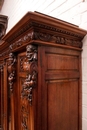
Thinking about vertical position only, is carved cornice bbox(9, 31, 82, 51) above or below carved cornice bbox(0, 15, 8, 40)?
below

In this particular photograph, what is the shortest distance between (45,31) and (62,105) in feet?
1.66

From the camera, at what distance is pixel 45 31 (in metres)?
0.73

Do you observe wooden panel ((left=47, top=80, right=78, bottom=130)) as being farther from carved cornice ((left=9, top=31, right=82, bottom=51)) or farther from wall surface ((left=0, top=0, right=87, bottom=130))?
carved cornice ((left=9, top=31, right=82, bottom=51))

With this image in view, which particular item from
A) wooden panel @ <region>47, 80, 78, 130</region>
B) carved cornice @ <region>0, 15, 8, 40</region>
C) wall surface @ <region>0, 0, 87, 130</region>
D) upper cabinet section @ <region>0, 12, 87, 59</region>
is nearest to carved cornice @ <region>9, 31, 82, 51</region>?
upper cabinet section @ <region>0, 12, 87, 59</region>

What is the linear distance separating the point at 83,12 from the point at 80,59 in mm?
373

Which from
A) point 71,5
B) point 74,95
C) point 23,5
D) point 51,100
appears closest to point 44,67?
point 51,100

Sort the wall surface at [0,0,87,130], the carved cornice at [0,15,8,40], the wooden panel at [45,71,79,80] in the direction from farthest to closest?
1. the carved cornice at [0,15,8,40]
2. the wall surface at [0,0,87,130]
3. the wooden panel at [45,71,79,80]

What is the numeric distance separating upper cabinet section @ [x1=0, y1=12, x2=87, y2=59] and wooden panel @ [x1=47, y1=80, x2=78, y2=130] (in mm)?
279

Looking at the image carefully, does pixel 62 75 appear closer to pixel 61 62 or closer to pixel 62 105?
pixel 61 62

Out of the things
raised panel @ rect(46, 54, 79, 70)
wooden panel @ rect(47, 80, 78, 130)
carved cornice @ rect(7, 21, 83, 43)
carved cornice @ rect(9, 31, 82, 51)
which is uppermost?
carved cornice @ rect(7, 21, 83, 43)

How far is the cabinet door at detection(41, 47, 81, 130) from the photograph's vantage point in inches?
29.2

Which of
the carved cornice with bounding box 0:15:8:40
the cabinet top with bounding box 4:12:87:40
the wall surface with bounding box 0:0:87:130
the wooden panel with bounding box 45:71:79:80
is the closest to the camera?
the cabinet top with bounding box 4:12:87:40

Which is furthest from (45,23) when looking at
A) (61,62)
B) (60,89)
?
(60,89)

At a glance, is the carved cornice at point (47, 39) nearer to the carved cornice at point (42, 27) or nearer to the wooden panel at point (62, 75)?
the carved cornice at point (42, 27)
